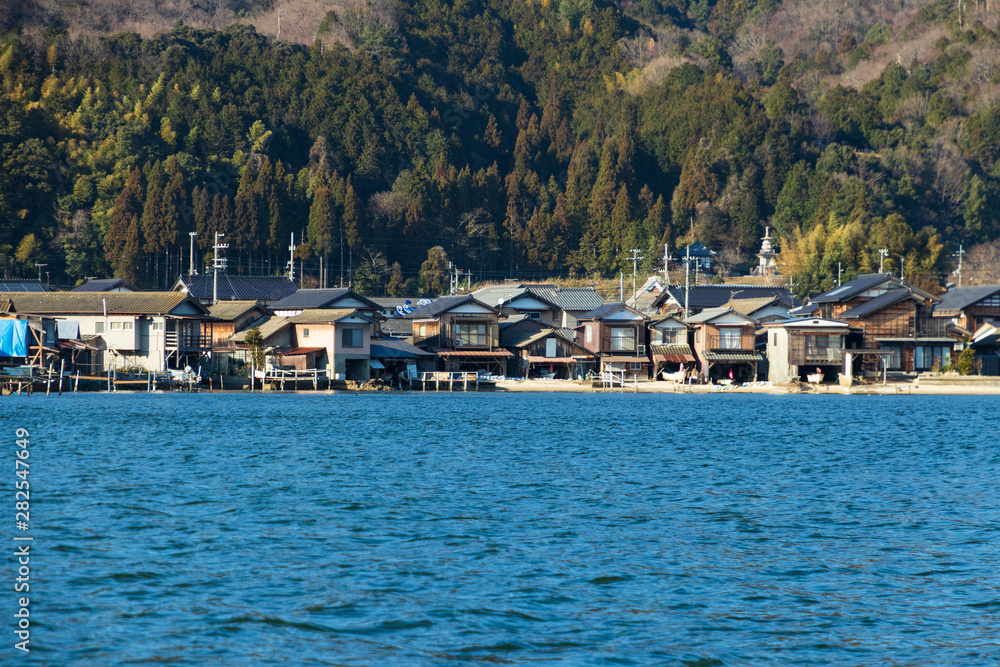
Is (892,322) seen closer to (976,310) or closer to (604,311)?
(976,310)

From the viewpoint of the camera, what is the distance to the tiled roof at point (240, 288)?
66.9m

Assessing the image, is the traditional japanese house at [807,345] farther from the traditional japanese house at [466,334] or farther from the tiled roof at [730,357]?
the traditional japanese house at [466,334]

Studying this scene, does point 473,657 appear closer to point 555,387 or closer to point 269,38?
point 555,387

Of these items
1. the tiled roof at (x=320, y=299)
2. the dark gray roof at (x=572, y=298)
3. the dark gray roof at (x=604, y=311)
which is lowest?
the dark gray roof at (x=604, y=311)

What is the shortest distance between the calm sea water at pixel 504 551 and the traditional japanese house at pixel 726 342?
101ft

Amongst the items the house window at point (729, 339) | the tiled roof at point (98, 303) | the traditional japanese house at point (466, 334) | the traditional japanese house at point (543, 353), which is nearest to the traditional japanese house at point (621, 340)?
the traditional japanese house at point (543, 353)

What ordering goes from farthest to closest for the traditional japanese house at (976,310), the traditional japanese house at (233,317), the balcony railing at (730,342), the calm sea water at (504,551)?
the traditional japanese house at (976,310)
the balcony railing at (730,342)
the traditional japanese house at (233,317)
the calm sea water at (504,551)

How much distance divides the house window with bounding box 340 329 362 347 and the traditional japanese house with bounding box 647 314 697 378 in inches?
711

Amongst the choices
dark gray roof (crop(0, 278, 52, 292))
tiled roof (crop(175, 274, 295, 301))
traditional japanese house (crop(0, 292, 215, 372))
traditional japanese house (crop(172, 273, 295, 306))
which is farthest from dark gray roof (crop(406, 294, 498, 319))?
dark gray roof (crop(0, 278, 52, 292))

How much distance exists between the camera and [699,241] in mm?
105625

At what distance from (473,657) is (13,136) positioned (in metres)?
90.1

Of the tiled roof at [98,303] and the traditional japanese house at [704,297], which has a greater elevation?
the traditional japanese house at [704,297]

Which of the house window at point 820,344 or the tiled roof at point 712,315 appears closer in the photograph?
the house window at point 820,344

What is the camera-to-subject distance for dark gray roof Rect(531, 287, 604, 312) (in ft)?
229
